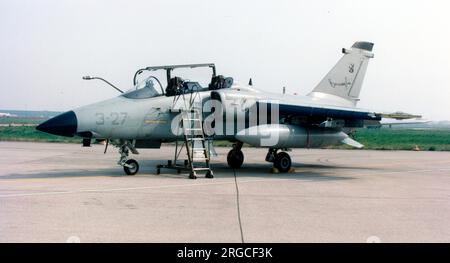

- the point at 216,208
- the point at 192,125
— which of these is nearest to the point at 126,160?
the point at 192,125

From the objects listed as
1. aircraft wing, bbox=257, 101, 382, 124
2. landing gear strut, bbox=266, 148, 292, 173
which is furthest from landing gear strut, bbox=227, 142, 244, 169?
aircraft wing, bbox=257, 101, 382, 124

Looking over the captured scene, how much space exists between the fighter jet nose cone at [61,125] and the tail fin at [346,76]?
9362 millimetres

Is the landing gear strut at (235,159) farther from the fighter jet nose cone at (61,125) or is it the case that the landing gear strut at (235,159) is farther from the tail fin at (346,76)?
the fighter jet nose cone at (61,125)

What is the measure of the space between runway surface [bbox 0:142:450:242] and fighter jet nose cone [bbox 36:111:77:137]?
1.15 metres

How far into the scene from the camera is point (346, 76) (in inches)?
725

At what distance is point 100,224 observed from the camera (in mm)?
6637

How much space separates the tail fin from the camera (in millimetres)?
18375

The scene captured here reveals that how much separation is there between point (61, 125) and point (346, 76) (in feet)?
35.2

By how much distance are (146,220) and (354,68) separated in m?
13.3

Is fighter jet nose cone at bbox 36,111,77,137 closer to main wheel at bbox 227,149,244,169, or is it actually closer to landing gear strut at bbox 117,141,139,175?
landing gear strut at bbox 117,141,139,175

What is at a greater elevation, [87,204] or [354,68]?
[354,68]

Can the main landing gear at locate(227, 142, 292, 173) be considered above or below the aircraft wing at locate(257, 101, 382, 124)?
below

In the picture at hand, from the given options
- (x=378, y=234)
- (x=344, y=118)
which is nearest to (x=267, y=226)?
(x=378, y=234)

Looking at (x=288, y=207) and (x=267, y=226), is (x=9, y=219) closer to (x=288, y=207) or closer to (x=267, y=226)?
(x=267, y=226)
